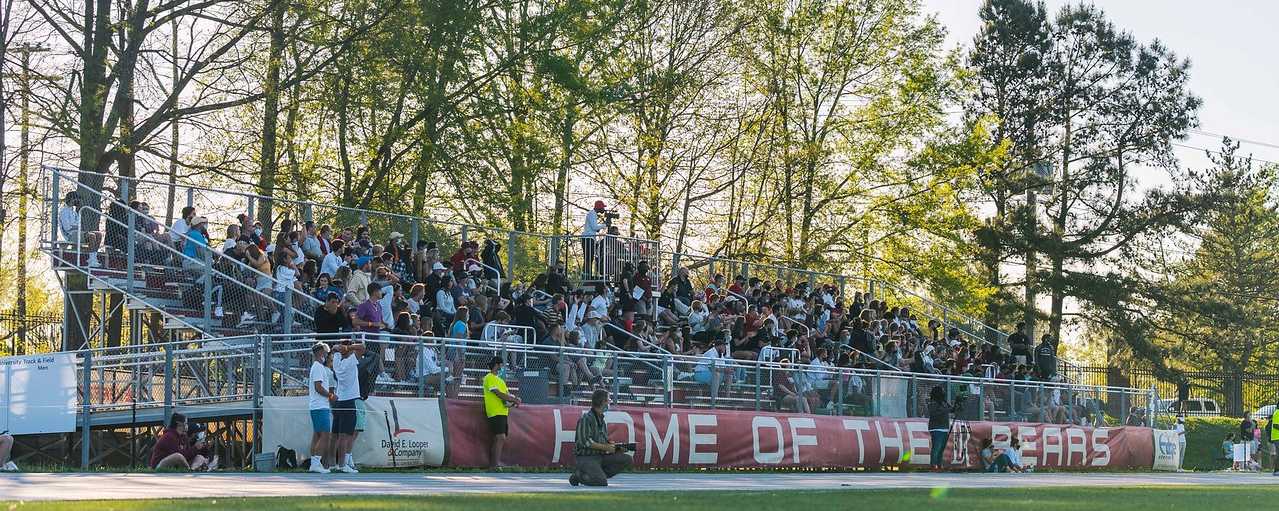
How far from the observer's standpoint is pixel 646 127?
48094mm

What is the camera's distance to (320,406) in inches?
818

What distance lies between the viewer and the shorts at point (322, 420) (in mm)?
20797

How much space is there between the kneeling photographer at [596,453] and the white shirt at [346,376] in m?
3.26

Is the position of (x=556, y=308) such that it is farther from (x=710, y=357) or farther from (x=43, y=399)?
(x=43, y=399)

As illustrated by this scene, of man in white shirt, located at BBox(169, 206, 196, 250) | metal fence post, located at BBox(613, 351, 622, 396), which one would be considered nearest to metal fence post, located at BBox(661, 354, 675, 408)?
metal fence post, located at BBox(613, 351, 622, 396)

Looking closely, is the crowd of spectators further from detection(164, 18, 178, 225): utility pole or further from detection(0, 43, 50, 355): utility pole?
detection(0, 43, 50, 355): utility pole

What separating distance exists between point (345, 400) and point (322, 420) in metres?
0.39

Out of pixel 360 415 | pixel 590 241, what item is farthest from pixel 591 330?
pixel 360 415

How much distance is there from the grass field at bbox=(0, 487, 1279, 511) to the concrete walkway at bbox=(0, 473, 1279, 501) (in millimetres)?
928

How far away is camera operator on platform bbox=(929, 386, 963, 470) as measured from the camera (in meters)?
31.5

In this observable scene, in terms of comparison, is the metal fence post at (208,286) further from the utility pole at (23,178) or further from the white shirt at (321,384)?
the utility pole at (23,178)

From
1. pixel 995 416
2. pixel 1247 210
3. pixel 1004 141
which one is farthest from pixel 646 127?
pixel 1247 210

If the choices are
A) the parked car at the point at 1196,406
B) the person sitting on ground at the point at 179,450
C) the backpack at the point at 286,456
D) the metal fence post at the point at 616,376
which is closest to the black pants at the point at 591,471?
the backpack at the point at 286,456

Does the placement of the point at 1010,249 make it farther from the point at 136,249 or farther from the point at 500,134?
the point at 136,249
